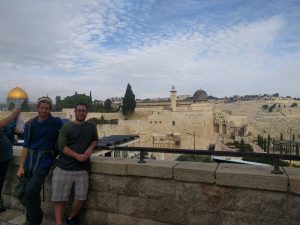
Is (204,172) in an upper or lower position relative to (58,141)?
lower

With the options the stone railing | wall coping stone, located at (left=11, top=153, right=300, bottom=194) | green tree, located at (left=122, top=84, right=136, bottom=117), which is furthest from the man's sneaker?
green tree, located at (left=122, top=84, right=136, bottom=117)

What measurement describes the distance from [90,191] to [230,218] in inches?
63.0

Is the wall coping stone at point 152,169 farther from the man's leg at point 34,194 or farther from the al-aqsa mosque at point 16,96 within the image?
the al-aqsa mosque at point 16,96

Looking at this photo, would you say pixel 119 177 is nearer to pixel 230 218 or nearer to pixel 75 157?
pixel 75 157

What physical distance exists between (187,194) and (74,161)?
122 centimetres

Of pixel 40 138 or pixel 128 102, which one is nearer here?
pixel 40 138

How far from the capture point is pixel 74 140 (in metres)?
3.39

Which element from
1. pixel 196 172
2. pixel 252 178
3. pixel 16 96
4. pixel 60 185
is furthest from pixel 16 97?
pixel 252 178

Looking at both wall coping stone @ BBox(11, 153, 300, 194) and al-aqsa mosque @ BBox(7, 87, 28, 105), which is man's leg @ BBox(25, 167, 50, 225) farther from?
al-aqsa mosque @ BBox(7, 87, 28, 105)

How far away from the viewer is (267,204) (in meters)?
2.87

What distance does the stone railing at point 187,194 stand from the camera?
285 cm

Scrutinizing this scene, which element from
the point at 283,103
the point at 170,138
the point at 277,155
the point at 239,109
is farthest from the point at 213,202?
the point at 283,103

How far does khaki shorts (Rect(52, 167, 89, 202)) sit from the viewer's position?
11.2ft

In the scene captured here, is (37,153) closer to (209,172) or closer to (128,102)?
(209,172)
